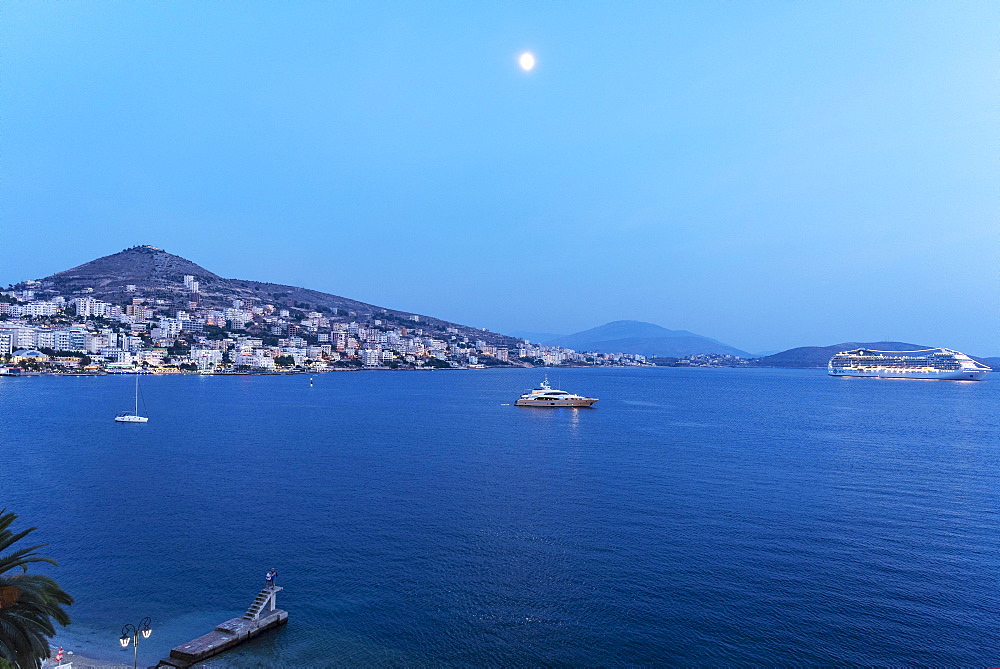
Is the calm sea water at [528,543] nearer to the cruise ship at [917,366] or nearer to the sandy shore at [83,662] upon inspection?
the sandy shore at [83,662]

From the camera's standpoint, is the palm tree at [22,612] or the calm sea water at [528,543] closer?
the palm tree at [22,612]

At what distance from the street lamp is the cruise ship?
19924 cm

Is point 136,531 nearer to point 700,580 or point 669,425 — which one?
point 700,580

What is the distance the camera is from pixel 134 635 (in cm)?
1451

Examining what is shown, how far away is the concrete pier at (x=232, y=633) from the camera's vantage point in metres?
15.0

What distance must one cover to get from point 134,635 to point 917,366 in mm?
202673

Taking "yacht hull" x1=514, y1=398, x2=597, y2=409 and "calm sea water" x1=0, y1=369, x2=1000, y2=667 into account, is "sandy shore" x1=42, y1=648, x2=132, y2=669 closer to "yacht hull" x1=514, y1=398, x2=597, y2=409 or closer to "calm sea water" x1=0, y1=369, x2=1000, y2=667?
"calm sea water" x1=0, y1=369, x2=1000, y2=667

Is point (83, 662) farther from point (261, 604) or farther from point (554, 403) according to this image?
point (554, 403)

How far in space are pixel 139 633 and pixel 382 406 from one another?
215 ft

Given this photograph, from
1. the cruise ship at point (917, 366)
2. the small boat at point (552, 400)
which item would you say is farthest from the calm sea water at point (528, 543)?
the cruise ship at point (917, 366)

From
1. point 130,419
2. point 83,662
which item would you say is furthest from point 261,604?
point 130,419

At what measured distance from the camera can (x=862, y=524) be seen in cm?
2675

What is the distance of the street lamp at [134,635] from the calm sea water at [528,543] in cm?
42

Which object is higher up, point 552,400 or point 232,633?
point 552,400
